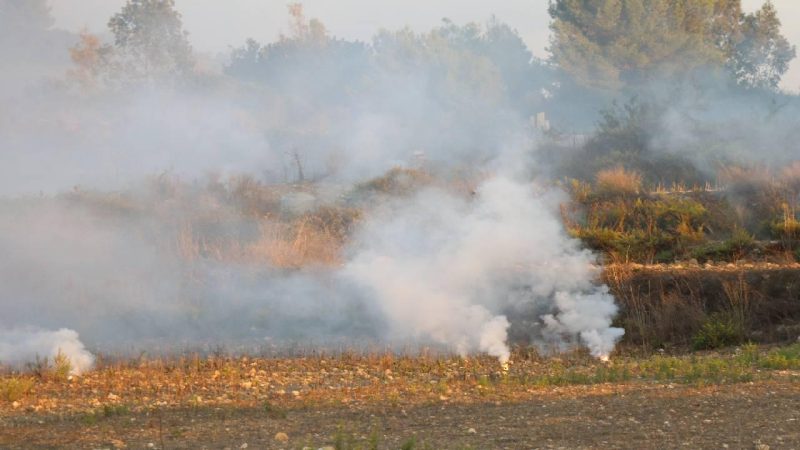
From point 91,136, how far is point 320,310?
26.3 m

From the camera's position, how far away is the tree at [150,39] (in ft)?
145

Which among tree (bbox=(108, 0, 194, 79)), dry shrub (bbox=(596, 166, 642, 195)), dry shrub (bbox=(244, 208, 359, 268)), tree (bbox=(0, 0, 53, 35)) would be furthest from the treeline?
tree (bbox=(0, 0, 53, 35))

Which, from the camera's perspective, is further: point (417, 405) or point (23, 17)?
point (23, 17)

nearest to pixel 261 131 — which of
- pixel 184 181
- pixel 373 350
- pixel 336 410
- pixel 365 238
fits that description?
pixel 184 181

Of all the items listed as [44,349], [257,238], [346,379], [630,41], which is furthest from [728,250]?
[630,41]

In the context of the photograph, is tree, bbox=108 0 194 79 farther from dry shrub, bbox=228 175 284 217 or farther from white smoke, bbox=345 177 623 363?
white smoke, bbox=345 177 623 363

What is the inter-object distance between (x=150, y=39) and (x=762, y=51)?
2829cm

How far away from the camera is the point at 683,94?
38750 millimetres

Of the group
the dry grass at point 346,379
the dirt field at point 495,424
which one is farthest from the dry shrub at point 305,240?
the dirt field at point 495,424

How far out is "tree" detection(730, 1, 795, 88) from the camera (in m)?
51.3

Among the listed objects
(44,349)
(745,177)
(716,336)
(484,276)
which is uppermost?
(745,177)

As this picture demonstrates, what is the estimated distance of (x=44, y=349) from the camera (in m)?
14.5

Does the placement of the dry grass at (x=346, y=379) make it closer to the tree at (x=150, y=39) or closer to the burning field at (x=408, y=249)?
the burning field at (x=408, y=249)

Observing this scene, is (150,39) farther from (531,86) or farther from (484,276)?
(484,276)
